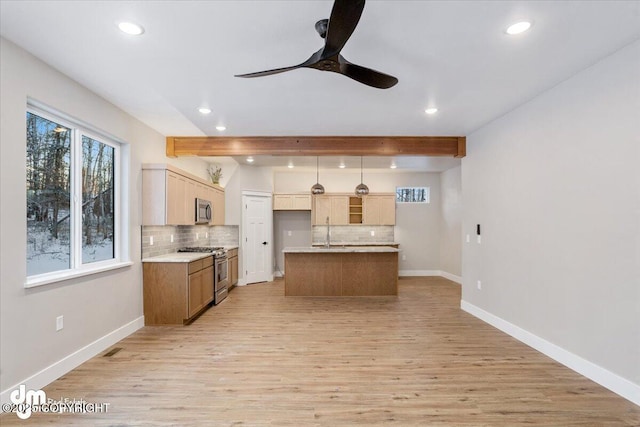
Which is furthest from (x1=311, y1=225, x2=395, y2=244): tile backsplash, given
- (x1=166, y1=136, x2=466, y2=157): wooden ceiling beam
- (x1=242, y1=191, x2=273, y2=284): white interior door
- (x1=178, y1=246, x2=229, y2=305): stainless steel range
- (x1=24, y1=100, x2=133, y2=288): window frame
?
(x1=24, y1=100, x2=133, y2=288): window frame

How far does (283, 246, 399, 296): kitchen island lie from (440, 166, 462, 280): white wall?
7.99 feet

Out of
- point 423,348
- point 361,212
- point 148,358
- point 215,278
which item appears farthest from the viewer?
point 361,212

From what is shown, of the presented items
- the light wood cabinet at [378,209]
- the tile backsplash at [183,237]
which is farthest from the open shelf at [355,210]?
the tile backsplash at [183,237]

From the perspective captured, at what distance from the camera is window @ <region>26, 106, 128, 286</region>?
2939 mm

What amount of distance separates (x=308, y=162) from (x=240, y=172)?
5.11ft

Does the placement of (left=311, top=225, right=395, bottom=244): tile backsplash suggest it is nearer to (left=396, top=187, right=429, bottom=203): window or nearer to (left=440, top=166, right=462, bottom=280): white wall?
(left=396, top=187, right=429, bottom=203): window

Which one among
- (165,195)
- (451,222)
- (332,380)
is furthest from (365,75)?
(451,222)

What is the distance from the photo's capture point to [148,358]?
3408mm

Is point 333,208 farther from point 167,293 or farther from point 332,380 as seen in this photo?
point 332,380

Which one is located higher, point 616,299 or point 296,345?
point 616,299

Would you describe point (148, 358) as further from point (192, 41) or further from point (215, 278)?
point (192, 41)

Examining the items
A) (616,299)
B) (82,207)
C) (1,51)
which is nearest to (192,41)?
(1,51)

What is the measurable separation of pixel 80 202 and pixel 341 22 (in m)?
3.26

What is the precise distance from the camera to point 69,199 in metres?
3.38
